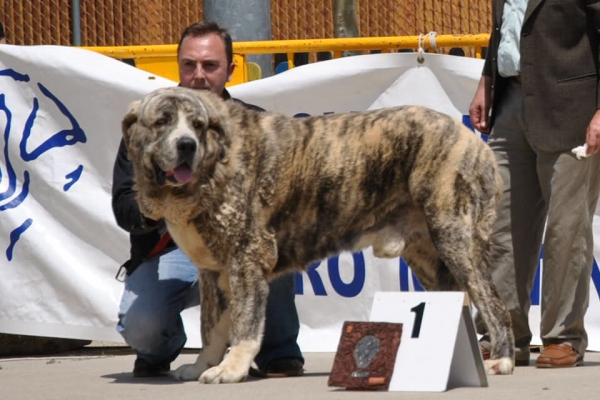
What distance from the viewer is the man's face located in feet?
19.9

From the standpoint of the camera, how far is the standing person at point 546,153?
228 inches

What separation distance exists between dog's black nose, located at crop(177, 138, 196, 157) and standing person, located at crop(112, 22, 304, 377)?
2.37 ft

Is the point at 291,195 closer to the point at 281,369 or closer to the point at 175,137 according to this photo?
the point at 175,137

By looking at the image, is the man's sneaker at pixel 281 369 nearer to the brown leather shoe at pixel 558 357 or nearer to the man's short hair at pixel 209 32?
the brown leather shoe at pixel 558 357

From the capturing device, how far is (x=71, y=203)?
735 cm

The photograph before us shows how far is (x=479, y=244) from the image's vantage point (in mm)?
5527

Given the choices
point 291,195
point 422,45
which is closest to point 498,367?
point 291,195

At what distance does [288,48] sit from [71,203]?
1.62 m

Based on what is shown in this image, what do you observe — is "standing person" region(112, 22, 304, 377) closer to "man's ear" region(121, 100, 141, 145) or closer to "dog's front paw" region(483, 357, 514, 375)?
"man's ear" region(121, 100, 141, 145)

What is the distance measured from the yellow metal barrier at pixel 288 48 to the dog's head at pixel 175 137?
2.00 meters

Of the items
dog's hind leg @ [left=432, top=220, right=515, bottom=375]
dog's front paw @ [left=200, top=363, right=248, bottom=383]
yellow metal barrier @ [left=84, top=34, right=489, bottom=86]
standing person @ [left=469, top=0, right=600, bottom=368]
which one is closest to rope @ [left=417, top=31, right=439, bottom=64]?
yellow metal barrier @ [left=84, top=34, right=489, bottom=86]

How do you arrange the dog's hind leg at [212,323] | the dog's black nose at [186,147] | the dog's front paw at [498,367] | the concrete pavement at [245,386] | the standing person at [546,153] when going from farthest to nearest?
the standing person at [546,153], the dog's hind leg at [212,323], the dog's front paw at [498,367], the dog's black nose at [186,147], the concrete pavement at [245,386]

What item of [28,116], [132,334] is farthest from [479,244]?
[28,116]

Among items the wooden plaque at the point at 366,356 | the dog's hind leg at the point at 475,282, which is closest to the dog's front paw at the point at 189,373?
the wooden plaque at the point at 366,356
